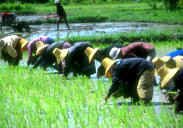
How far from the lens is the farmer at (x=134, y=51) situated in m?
8.82

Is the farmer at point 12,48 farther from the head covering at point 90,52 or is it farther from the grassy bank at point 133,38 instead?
the grassy bank at point 133,38

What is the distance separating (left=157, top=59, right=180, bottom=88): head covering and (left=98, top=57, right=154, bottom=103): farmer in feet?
0.40

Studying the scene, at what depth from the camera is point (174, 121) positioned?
239 inches

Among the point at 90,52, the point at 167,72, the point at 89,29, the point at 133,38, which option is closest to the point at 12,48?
the point at 90,52

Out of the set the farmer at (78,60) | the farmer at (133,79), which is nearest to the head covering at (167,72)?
the farmer at (133,79)

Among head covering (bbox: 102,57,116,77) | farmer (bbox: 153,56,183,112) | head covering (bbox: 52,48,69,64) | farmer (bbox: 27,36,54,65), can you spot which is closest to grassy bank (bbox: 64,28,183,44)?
farmer (bbox: 27,36,54,65)

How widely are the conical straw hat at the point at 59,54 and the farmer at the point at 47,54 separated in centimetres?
24

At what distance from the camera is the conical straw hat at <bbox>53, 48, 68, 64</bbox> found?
994 cm

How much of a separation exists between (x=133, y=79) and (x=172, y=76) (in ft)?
2.45

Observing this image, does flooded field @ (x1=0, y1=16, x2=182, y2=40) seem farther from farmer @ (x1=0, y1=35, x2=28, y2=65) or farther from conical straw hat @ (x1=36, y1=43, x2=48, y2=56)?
conical straw hat @ (x1=36, y1=43, x2=48, y2=56)

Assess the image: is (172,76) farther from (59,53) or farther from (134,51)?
(59,53)

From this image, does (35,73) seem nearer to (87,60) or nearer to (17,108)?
(87,60)

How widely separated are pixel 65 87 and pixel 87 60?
1101 mm

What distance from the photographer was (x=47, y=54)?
10.6 metres
